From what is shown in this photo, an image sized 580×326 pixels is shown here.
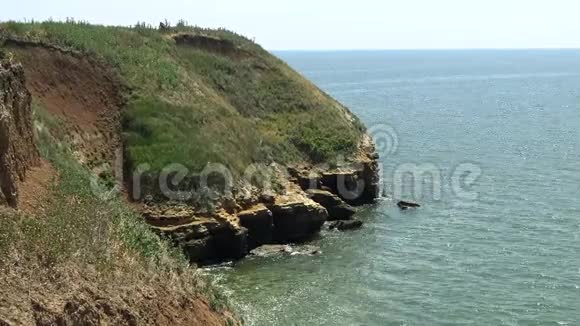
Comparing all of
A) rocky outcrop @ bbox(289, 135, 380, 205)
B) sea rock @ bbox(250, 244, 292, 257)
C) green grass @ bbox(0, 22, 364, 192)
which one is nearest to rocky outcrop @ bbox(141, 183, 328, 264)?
sea rock @ bbox(250, 244, 292, 257)

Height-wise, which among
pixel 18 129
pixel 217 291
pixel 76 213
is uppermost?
pixel 18 129

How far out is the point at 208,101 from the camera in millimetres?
55500

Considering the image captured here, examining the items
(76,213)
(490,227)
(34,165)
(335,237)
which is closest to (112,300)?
(76,213)

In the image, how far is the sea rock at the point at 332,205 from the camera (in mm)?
49250

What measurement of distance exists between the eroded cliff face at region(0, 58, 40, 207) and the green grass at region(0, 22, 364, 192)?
15557 mm

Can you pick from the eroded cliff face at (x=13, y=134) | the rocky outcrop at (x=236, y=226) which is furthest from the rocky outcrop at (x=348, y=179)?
the eroded cliff face at (x=13, y=134)

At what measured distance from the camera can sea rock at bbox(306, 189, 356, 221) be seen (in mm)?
49250

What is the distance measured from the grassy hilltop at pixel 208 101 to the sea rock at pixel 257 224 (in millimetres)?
3875

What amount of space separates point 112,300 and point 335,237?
27060 millimetres

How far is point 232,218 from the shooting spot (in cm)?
4125

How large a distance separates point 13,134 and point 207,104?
98.3 feet

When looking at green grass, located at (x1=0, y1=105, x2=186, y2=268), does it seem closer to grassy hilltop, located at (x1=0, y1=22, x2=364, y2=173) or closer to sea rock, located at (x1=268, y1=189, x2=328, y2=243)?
sea rock, located at (x1=268, y1=189, x2=328, y2=243)

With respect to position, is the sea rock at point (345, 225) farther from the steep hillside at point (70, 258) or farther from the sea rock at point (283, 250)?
the steep hillside at point (70, 258)

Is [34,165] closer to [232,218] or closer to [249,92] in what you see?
[232,218]
